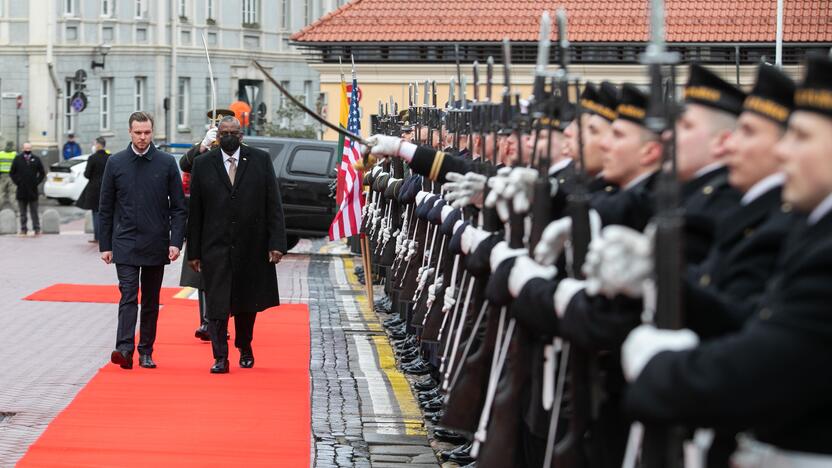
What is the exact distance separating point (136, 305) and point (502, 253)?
564 cm

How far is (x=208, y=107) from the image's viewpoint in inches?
2276

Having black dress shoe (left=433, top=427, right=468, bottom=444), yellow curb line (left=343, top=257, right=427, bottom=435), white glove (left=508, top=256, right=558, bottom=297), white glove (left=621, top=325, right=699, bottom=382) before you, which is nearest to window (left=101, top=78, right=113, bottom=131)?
yellow curb line (left=343, top=257, right=427, bottom=435)

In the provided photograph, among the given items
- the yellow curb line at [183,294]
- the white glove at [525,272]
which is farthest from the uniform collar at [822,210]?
the yellow curb line at [183,294]

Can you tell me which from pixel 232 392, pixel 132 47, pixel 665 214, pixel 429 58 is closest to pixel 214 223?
pixel 232 392

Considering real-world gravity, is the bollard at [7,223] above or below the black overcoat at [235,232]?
below

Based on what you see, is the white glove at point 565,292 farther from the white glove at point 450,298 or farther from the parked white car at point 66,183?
the parked white car at point 66,183

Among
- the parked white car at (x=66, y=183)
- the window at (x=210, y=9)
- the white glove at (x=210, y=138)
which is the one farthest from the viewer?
the window at (x=210, y=9)

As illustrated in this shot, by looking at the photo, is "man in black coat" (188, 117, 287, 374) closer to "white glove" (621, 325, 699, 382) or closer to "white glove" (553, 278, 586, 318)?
"white glove" (553, 278, 586, 318)

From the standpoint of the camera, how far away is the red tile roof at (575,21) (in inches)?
1238

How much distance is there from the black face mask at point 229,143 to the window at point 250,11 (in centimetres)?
4892

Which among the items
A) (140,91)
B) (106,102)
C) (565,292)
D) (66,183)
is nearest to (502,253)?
(565,292)

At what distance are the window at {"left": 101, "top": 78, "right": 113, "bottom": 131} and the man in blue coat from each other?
43925 millimetres

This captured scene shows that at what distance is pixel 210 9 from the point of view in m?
58.2

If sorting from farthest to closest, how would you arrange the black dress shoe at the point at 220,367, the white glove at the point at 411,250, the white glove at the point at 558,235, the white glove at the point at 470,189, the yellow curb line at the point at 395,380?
the white glove at the point at 411,250 → the black dress shoe at the point at 220,367 → the yellow curb line at the point at 395,380 → the white glove at the point at 470,189 → the white glove at the point at 558,235
